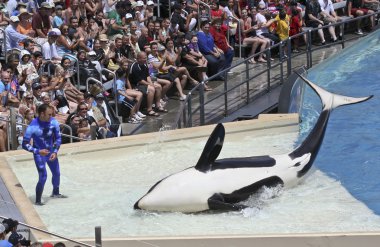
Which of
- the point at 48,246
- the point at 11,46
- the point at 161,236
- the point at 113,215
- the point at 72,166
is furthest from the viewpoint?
the point at 11,46

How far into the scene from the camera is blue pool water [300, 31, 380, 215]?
16.2 meters

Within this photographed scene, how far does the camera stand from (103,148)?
16.9 m

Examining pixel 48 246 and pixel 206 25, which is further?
pixel 206 25

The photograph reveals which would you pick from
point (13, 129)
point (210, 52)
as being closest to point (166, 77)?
point (210, 52)

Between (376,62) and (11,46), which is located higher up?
(11,46)

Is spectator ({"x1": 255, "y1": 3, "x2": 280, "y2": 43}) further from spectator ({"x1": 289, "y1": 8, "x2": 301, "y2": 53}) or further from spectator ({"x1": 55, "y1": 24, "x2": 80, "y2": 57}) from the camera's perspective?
spectator ({"x1": 55, "y1": 24, "x2": 80, "y2": 57})

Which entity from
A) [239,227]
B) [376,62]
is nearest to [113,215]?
[239,227]

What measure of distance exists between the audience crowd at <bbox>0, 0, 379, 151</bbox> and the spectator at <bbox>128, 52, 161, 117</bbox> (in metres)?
0.02

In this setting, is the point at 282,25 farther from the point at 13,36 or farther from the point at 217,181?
A: the point at 217,181

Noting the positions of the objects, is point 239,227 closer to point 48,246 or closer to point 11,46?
point 48,246

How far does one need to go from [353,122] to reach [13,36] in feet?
19.2

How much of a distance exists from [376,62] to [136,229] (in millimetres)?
11188

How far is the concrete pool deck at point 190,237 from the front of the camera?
42.1 ft

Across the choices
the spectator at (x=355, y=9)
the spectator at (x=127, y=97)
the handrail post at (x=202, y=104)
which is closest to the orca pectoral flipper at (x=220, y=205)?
the handrail post at (x=202, y=104)
